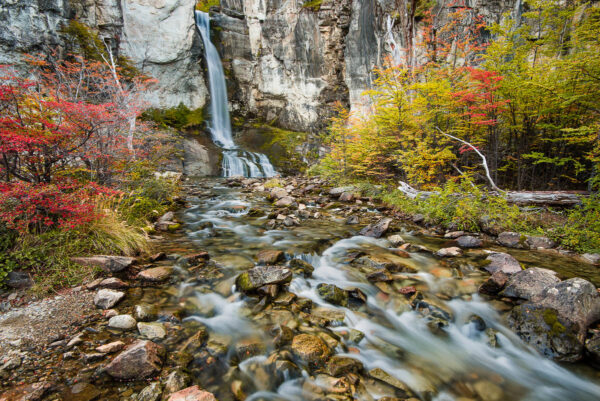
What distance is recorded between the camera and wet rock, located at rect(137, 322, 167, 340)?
268 centimetres

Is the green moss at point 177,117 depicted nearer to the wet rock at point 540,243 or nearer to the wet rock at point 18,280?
the wet rock at point 18,280

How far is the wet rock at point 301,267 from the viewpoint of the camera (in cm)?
417

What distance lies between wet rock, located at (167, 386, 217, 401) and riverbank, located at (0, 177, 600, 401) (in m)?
0.06

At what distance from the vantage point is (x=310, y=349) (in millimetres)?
2549

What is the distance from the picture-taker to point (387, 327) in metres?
3.15

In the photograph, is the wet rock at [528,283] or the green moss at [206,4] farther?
the green moss at [206,4]

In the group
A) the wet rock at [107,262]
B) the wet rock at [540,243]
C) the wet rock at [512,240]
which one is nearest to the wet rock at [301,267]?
the wet rock at [107,262]

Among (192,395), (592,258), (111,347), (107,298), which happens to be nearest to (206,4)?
(107,298)

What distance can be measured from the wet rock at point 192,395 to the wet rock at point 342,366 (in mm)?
1058

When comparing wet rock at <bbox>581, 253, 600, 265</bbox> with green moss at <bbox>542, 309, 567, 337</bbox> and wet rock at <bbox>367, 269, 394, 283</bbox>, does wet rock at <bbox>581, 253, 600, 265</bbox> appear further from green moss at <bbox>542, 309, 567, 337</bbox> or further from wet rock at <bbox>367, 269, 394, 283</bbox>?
wet rock at <bbox>367, 269, 394, 283</bbox>

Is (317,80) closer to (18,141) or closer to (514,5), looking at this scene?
(514,5)

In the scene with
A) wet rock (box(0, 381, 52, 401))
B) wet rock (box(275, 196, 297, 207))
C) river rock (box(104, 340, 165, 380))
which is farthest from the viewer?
wet rock (box(275, 196, 297, 207))

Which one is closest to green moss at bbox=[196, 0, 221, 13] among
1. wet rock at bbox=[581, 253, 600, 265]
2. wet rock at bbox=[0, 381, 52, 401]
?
wet rock at bbox=[0, 381, 52, 401]

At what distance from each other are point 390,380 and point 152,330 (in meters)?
2.51
